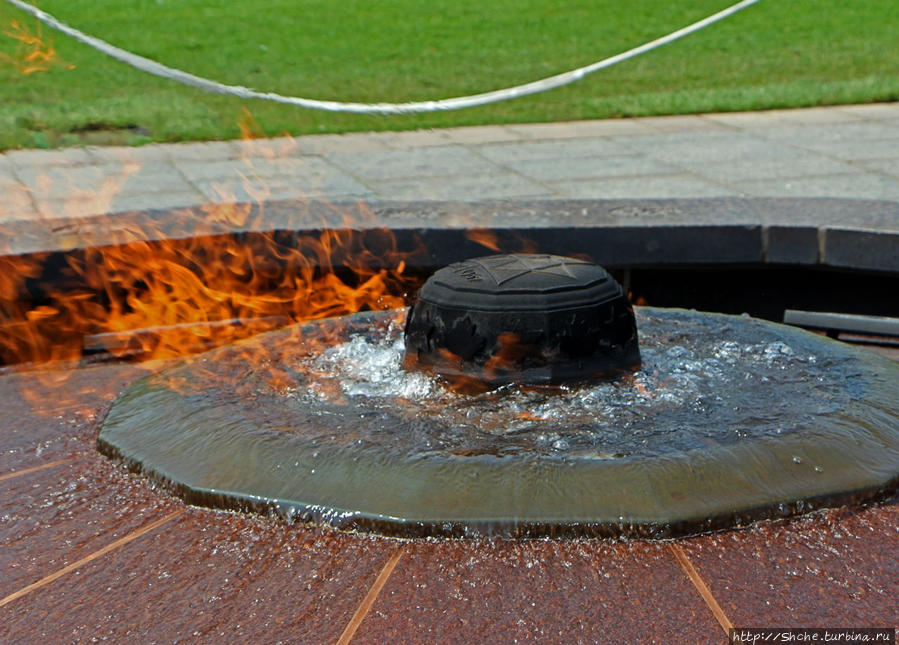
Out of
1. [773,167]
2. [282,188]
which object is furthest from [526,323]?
[773,167]

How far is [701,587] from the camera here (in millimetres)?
2127

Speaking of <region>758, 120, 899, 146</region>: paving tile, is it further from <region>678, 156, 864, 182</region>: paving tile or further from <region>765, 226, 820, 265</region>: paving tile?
<region>765, 226, 820, 265</region>: paving tile

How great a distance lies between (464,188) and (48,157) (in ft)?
11.7

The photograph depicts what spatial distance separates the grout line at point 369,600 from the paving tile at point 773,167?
5116mm

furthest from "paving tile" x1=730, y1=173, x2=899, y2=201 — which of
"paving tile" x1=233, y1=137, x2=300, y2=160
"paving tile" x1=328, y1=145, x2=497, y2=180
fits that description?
A: "paving tile" x1=233, y1=137, x2=300, y2=160

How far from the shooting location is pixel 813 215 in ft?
13.4

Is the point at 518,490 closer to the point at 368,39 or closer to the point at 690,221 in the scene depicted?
the point at 690,221

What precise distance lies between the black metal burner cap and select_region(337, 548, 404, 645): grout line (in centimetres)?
89

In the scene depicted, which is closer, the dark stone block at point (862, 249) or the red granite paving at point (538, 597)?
the red granite paving at point (538, 597)

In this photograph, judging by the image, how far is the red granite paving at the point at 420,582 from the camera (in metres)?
2.03

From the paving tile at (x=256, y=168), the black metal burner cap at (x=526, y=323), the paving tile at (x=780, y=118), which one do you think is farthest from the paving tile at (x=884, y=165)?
the black metal burner cap at (x=526, y=323)

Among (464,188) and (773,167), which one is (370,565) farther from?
(773,167)

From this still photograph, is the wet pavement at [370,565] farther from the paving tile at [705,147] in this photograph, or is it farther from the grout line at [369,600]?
the paving tile at [705,147]

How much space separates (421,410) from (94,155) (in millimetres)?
6329
